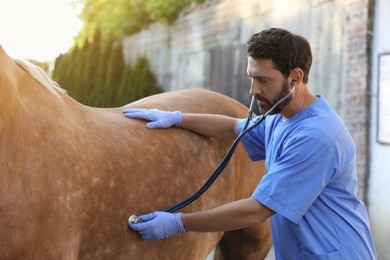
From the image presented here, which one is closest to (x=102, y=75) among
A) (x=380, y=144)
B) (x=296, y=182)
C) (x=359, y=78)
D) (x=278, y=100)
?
(x=359, y=78)

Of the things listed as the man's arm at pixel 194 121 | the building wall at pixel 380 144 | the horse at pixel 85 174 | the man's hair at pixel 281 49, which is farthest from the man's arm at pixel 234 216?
the building wall at pixel 380 144

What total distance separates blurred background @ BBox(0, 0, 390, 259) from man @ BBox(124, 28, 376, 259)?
3.62 ft

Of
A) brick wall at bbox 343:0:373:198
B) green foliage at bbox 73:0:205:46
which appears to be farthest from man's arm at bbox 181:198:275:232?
green foliage at bbox 73:0:205:46

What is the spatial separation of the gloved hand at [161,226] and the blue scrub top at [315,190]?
36 centimetres

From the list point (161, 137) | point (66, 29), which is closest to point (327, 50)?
point (161, 137)

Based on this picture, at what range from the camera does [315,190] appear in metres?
2.44

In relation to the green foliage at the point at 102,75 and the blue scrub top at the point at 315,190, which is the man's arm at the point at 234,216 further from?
the green foliage at the point at 102,75

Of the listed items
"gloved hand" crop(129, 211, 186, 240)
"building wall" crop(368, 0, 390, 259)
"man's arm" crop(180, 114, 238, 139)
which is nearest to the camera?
"gloved hand" crop(129, 211, 186, 240)

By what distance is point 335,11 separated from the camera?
6.09 meters

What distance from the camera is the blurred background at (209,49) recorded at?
547cm

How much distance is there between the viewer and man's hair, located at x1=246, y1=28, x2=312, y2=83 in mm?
2439

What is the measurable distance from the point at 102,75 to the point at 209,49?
10.8 ft

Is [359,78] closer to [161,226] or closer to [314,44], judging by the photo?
[314,44]

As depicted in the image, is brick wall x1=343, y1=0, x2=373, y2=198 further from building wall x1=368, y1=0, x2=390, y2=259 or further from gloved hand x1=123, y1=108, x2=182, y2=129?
gloved hand x1=123, y1=108, x2=182, y2=129
